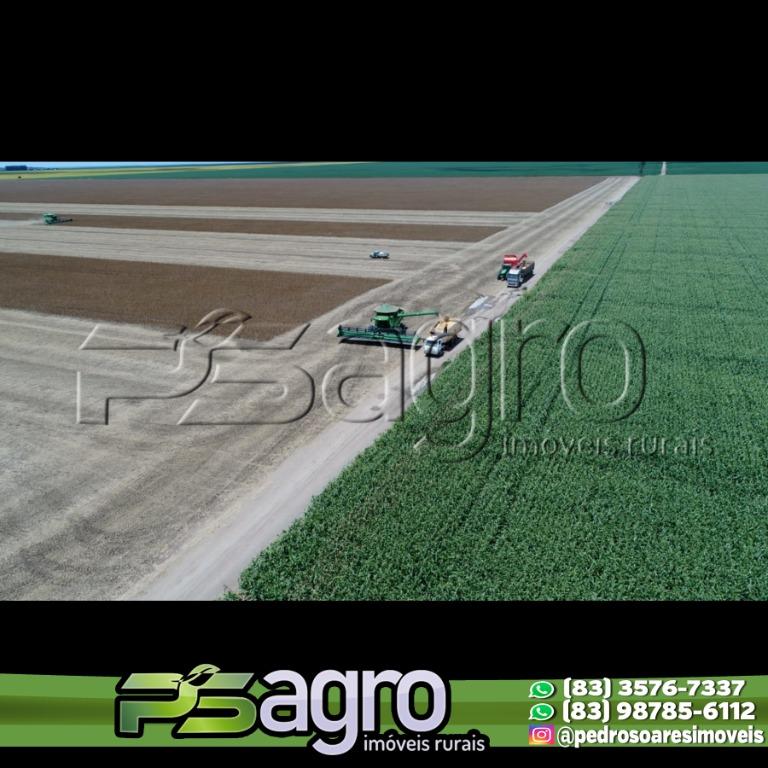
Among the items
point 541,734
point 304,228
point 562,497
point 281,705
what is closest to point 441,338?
point 562,497

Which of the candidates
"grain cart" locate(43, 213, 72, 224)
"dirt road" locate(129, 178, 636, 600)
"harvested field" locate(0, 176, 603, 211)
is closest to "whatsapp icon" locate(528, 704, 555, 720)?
"dirt road" locate(129, 178, 636, 600)

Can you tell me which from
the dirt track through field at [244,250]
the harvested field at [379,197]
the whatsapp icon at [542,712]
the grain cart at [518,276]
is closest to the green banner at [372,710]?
the whatsapp icon at [542,712]

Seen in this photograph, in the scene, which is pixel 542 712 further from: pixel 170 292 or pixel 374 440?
pixel 170 292

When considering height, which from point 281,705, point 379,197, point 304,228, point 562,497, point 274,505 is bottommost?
point 281,705

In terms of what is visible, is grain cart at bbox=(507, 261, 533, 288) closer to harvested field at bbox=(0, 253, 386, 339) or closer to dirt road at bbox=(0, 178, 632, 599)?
harvested field at bbox=(0, 253, 386, 339)

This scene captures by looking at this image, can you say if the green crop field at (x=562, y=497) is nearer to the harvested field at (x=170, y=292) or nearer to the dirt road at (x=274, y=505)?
the dirt road at (x=274, y=505)

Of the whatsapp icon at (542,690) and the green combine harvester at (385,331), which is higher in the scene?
the green combine harvester at (385,331)
